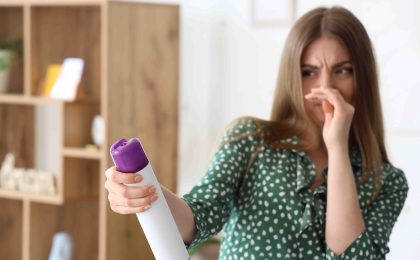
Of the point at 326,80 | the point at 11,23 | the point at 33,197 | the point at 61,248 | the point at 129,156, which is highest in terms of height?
the point at 11,23

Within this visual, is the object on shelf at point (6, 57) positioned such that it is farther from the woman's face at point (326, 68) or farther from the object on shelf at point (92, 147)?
the woman's face at point (326, 68)

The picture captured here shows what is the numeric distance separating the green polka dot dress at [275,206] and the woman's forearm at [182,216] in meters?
0.13

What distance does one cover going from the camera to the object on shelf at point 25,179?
3.61 meters

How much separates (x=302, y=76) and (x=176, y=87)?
64.2 inches

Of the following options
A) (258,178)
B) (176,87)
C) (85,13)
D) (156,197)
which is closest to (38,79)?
(85,13)

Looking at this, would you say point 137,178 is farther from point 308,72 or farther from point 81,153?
point 81,153

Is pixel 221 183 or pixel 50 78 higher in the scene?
pixel 50 78

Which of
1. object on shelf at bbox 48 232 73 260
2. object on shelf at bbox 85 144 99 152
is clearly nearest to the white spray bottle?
object on shelf at bbox 85 144 99 152

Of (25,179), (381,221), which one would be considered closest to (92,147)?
(25,179)

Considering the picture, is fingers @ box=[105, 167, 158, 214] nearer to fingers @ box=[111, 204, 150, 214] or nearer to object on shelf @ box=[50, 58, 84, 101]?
fingers @ box=[111, 204, 150, 214]

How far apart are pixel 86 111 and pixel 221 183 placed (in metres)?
1.89

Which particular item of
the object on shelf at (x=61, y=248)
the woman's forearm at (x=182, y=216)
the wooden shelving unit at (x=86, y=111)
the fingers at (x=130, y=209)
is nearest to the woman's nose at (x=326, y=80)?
the woman's forearm at (x=182, y=216)

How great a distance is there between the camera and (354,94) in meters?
1.95

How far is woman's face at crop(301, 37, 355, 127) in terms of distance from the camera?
1.90 meters
